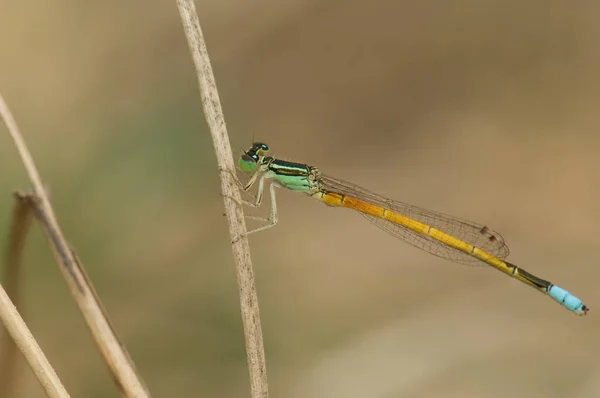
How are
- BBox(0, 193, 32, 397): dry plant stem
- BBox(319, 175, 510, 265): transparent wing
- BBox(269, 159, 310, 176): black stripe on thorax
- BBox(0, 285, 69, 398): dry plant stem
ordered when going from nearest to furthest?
BBox(0, 285, 69, 398): dry plant stem → BBox(0, 193, 32, 397): dry plant stem → BBox(269, 159, 310, 176): black stripe on thorax → BBox(319, 175, 510, 265): transparent wing

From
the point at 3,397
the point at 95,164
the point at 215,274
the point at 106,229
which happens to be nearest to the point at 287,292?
the point at 215,274

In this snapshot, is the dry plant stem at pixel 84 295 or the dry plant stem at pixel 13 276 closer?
the dry plant stem at pixel 84 295

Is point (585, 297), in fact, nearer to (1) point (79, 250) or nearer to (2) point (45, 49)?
(1) point (79, 250)

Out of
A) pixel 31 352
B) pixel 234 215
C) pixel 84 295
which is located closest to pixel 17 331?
pixel 31 352

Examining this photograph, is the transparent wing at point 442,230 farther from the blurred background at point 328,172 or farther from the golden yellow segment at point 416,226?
the blurred background at point 328,172

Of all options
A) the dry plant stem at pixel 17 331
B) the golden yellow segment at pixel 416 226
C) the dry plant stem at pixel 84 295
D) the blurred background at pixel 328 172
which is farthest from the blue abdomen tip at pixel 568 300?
the dry plant stem at pixel 17 331

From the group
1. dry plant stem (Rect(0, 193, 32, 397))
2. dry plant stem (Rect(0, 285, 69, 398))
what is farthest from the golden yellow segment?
dry plant stem (Rect(0, 285, 69, 398))

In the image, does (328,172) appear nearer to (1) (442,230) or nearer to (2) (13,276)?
(1) (442,230)

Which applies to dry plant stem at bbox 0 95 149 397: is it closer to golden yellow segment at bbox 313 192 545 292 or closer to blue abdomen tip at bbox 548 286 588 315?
golden yellow segment at bbox 313 192 545 292
